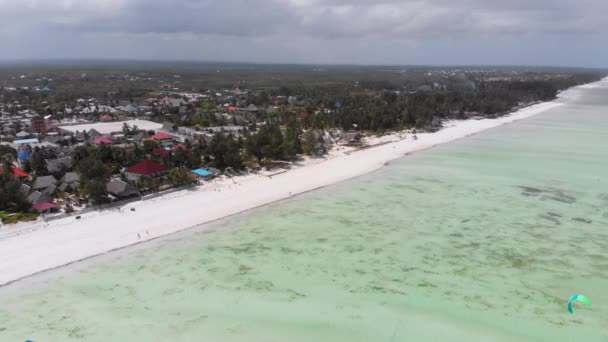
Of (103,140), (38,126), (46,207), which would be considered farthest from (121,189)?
(38,126)

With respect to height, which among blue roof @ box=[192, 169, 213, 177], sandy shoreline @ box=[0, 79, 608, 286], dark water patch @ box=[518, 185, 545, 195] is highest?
blue roof @ box=[192, 169, 213, 177]

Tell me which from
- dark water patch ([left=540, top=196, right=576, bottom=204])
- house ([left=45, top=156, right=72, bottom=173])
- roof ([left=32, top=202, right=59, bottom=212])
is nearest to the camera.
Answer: roof ([left=32, top=202, right=59, bottom=212])

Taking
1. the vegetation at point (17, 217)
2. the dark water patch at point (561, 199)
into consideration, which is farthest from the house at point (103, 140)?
the dark water patch at point (561, 199)

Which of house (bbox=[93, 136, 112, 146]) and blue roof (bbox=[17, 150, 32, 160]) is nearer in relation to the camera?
blue roof (bbox=[17, 150, 32, 160])

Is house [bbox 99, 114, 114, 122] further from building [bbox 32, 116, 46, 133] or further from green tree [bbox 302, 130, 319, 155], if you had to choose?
green tree [bbox 302, 130, 319, 155]

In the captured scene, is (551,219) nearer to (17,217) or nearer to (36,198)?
(36,198)

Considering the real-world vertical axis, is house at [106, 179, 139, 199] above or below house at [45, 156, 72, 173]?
below

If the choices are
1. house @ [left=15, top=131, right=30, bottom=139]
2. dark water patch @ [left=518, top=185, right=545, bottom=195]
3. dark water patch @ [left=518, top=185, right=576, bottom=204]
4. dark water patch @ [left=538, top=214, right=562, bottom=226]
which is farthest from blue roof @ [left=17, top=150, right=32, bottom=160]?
dark water patch @ [left=518, top=185, right=545, bottom=195]

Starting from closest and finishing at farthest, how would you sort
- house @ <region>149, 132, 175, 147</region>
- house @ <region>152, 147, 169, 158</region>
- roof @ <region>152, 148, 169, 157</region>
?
house @ <region>152, 147, 169, 158</region> → roof @ <region>152, 148, 169, 157</region> → house @ <region>149, 132, 175, 147</region>
